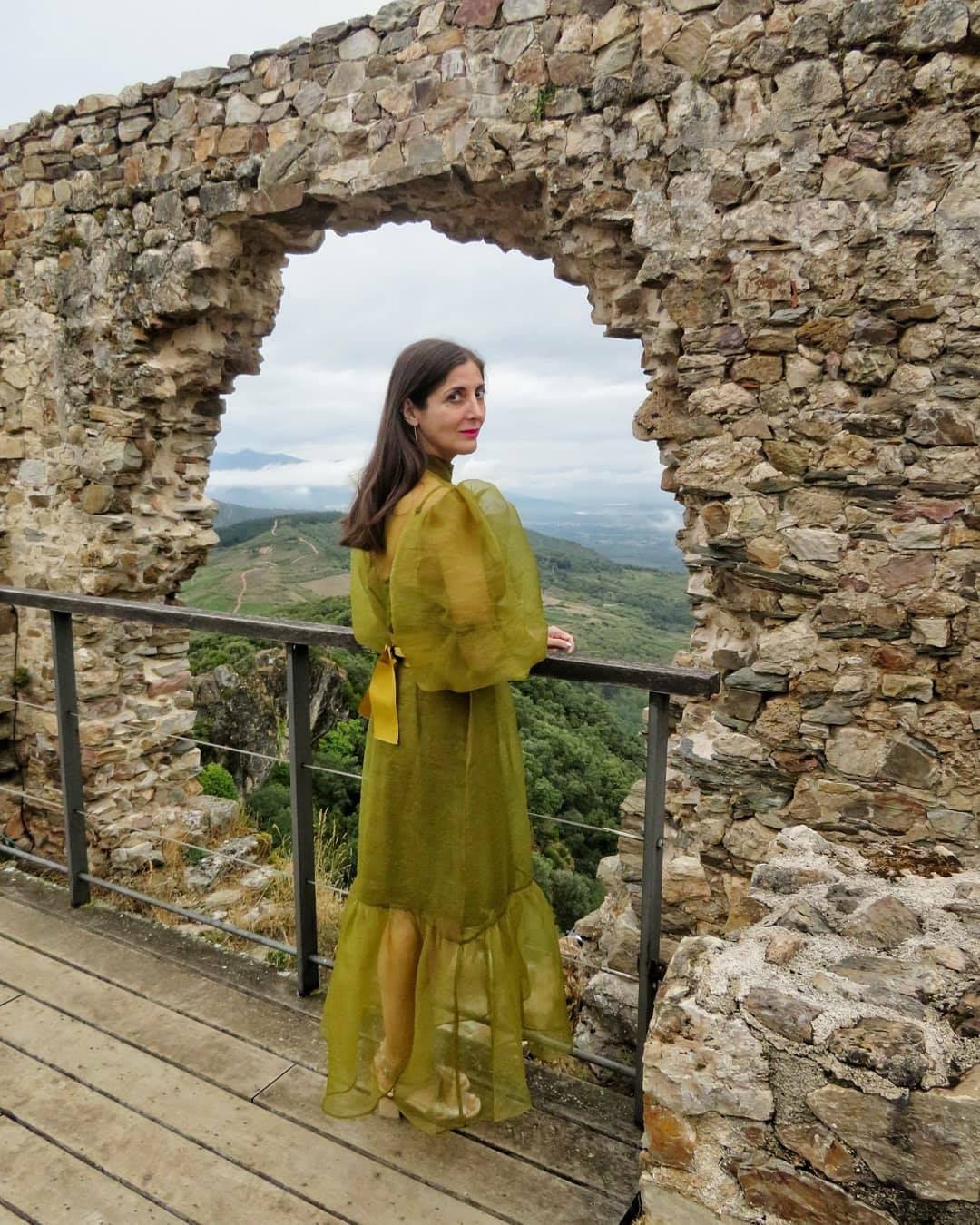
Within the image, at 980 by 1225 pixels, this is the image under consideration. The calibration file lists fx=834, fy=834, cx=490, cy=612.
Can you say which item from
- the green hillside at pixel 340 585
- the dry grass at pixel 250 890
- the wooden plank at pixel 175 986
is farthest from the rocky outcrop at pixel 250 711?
the wooden plank at pixel 175 986

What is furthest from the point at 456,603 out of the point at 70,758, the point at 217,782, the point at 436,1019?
the point at 217,782

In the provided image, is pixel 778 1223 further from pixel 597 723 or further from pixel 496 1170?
pixel 597 723

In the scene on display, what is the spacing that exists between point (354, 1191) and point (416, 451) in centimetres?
143

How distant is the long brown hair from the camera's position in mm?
1685

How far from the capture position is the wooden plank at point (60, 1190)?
152 centimetres

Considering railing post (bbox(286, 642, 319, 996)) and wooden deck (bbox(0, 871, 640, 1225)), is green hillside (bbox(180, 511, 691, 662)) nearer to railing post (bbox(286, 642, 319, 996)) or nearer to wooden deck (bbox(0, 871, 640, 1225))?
railing post (bbox(286, 642, 319, 996))

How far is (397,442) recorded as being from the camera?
1.69 metres

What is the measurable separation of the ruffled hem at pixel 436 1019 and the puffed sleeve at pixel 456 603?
0.55 metres

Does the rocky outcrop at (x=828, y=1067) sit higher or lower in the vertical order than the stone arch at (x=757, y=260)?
lower

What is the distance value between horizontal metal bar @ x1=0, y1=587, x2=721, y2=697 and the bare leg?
1.99 ft

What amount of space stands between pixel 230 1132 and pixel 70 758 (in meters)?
1.35

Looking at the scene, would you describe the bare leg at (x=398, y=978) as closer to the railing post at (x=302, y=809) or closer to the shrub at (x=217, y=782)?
the railing post at (x=302, y=809)

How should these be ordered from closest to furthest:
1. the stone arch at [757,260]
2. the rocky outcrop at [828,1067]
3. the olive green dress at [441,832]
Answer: the rocky outcrop at [828,1067] < the olive green dress at [441,832] < the stone arch at [757,260]

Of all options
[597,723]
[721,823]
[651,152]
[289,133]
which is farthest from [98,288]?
[597,723]
